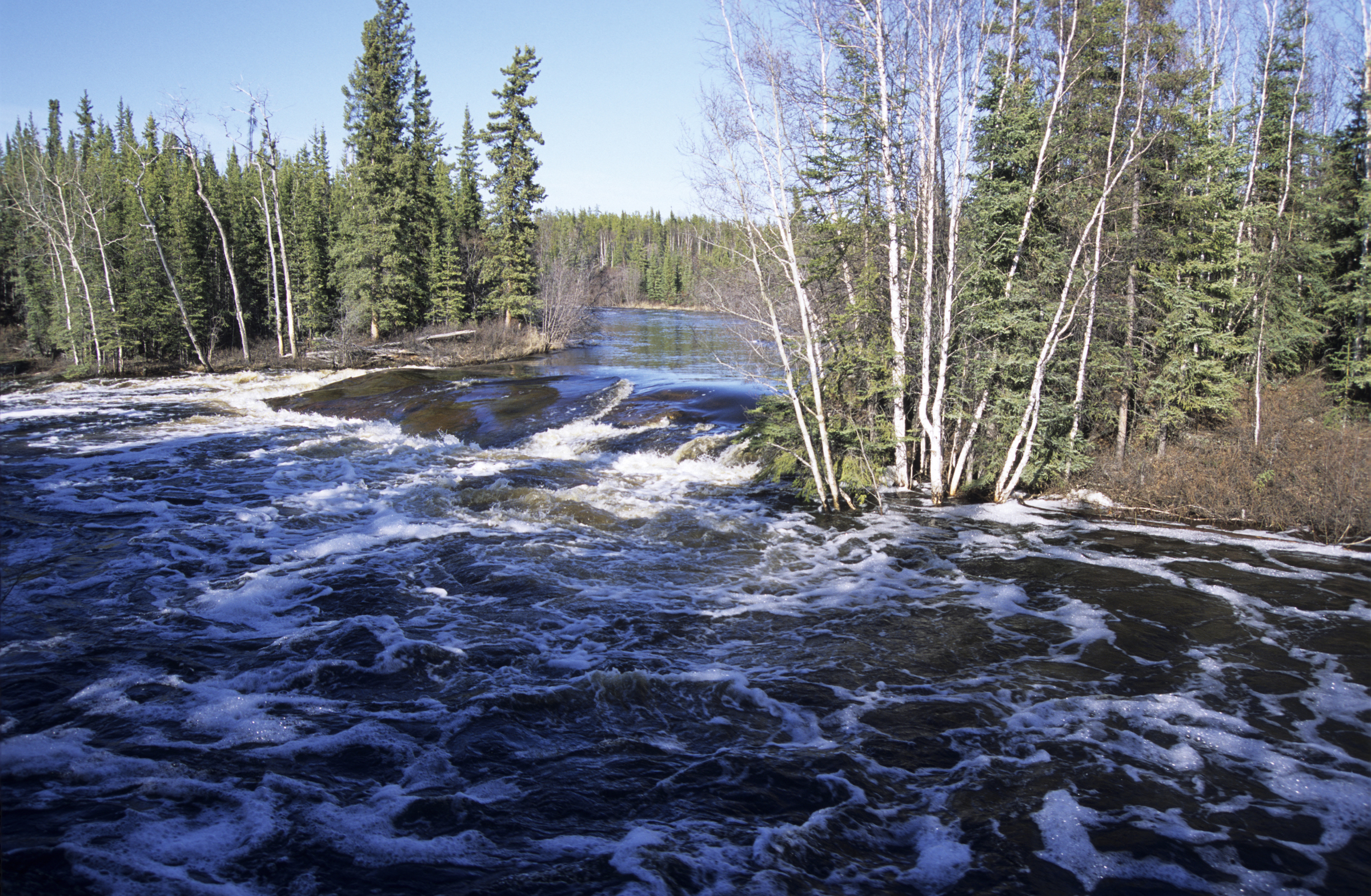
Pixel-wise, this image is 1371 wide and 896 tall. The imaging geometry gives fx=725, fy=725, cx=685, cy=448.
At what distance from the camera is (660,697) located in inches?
262

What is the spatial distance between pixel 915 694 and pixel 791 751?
1598 mm

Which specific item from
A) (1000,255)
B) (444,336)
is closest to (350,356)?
(444,336)

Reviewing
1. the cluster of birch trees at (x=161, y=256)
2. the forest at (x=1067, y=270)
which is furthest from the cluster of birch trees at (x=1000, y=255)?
the cluster of birch trees at (x=161, y=256)

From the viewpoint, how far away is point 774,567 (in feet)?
33.3

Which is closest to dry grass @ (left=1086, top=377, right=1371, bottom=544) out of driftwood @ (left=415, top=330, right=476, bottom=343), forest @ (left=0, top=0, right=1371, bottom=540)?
forest @ (left=0, top=0, right=1371, bottom=540)

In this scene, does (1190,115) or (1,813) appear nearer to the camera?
(1,813)

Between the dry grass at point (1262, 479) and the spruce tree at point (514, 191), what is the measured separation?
2969 centimetres

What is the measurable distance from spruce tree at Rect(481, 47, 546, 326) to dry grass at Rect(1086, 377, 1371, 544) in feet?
97.4

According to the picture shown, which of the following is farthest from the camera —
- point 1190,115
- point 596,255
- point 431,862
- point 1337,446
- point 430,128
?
point 596,255

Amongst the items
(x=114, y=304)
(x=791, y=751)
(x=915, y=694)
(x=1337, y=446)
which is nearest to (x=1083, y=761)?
(x=915, y=694)

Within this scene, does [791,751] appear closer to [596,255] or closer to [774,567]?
[774,567]

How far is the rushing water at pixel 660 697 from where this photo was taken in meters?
4.59

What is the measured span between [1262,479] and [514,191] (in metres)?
33.0

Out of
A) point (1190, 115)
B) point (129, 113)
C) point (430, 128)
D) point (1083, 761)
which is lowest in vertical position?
point (1083, 761)
